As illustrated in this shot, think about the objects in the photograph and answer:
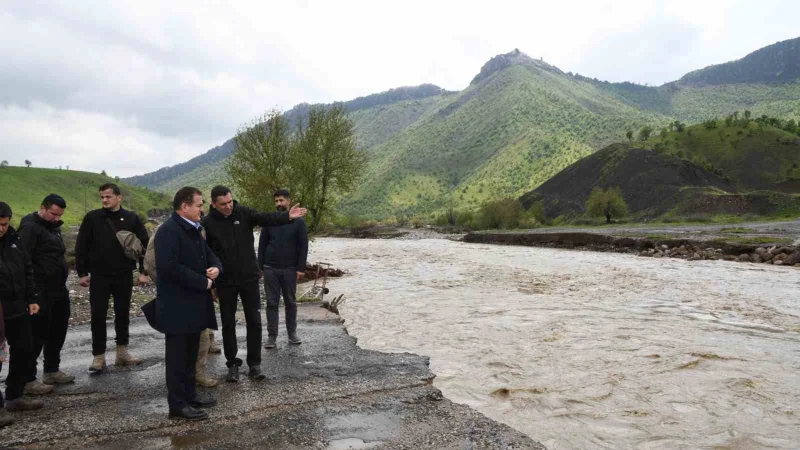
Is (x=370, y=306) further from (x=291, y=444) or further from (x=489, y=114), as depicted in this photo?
(x=489, y=114)

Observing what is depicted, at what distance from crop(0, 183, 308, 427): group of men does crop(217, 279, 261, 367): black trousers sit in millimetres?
14

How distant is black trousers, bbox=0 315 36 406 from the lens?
579cm

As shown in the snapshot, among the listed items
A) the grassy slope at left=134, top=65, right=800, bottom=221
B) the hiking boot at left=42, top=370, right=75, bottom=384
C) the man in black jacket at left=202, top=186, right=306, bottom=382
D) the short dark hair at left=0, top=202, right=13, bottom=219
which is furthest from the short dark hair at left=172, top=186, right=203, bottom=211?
the grassy slope at left=134, top=65, right=800, bottom=221

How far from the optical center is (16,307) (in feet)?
18.8

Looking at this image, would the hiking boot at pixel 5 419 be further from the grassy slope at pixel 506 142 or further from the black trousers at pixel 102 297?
the grassy slope at pixel 506 142

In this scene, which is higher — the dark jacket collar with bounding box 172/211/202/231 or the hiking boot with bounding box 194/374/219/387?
the dark jacket collar with bounding box 172/211/202/231

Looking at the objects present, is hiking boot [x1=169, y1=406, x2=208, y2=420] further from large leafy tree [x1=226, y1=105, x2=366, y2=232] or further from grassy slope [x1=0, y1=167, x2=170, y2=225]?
grassy slope [x1=0, y1=167, x2=170, y2=225]

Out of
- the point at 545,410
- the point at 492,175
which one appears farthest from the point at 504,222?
the point at 545,410

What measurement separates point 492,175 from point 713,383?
133993 millimetres

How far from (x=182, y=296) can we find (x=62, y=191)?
13927 cm

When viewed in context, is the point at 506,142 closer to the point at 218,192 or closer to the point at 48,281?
the point at 218,192

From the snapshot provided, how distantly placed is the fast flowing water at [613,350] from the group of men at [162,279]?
3.08 meters

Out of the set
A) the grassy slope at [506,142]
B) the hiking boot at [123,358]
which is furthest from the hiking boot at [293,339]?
the grassy slope at [506,142]

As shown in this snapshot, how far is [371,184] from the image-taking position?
157875mm
